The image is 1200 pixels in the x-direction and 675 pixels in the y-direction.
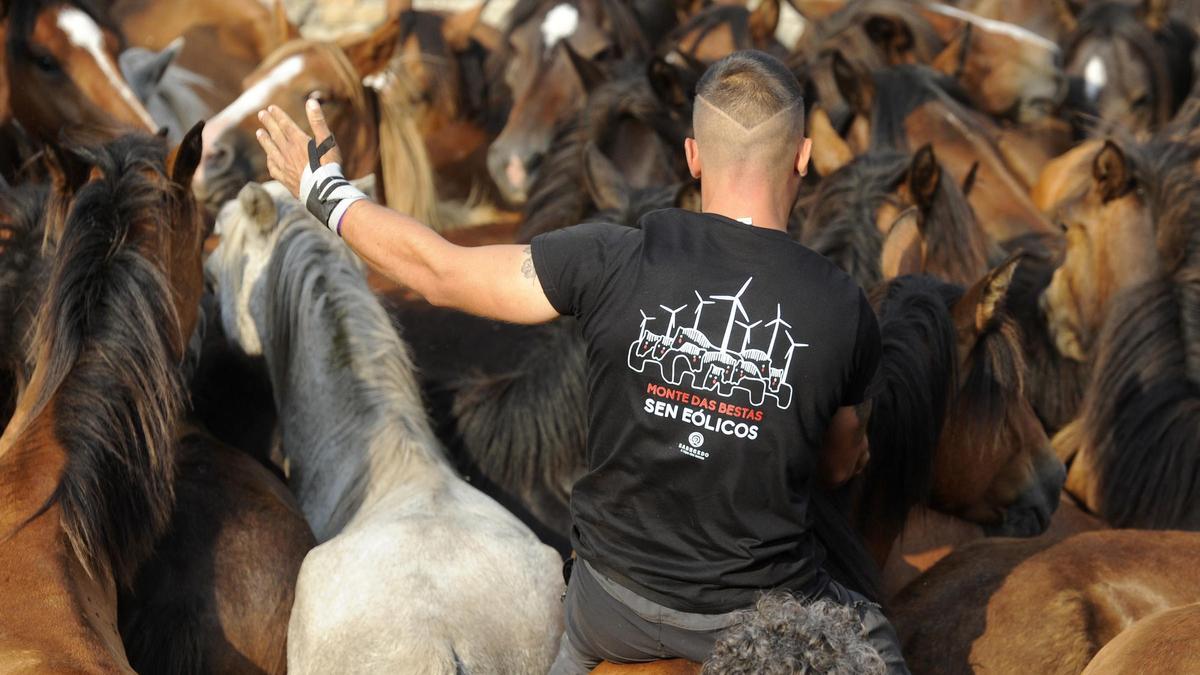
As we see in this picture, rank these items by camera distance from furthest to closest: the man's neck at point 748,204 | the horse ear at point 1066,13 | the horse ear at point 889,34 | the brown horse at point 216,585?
the horse ear at point 1066,13, the horse ear at point 889,34, the brown horse at point 216,585, the man's neck at point 748,204

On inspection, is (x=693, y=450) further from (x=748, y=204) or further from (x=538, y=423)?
(x=538, y=423)

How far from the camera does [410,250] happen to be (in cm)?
252

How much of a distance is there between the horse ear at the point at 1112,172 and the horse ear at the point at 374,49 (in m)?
4.19

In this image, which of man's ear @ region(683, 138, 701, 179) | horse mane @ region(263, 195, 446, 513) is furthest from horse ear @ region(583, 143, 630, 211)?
man's ear @ region(683, 138, 701, 179)

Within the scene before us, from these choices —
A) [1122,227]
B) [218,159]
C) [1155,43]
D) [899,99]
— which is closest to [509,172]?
[218,159]

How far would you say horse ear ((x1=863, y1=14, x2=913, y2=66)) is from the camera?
7.28 m

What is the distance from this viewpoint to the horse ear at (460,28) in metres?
8.34

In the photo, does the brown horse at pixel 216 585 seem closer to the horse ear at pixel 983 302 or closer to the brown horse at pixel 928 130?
the horse ear at pixel 983 302

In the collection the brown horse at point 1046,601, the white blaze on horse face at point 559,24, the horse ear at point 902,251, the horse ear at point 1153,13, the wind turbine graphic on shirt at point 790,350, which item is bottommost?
the horse ear at point 1153,13

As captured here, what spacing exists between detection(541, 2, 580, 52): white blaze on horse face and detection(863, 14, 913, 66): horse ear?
1.65 metres

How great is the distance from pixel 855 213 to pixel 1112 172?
1.03 m

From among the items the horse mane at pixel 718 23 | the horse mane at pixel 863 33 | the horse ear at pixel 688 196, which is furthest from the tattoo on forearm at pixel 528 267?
the horse mane at pixel 718 23

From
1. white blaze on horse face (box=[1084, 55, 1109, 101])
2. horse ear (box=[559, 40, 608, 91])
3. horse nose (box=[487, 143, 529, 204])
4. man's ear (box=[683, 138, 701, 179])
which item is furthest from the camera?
white blaze on horse face (box=[1084, 55, 1109, 101])

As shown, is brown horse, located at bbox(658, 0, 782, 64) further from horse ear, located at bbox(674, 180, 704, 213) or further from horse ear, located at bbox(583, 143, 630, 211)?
horse ear, located at bbox(674, 180, 704, 213)
